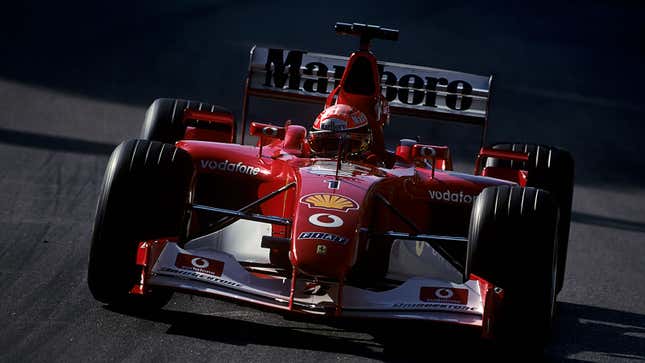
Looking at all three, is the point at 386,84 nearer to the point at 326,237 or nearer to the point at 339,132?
the point at 339,132

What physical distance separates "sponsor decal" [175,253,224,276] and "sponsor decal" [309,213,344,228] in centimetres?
66

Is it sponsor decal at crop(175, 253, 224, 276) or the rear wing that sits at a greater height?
the rear wing

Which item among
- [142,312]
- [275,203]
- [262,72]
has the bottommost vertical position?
[142,312]

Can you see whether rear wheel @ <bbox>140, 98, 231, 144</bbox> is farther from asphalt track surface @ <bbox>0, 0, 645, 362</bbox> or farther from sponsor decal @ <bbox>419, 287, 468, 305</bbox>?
sponsor decal @ <bbox>419, 287, 468, 305</bbox>

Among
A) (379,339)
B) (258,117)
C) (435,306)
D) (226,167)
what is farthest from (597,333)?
(258,117)

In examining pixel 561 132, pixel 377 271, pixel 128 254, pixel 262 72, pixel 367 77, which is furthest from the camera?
pixel 561 132

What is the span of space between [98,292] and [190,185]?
958mm

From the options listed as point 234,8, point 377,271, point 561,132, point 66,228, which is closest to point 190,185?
point 377,271

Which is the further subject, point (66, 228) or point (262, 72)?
point (262, 72)

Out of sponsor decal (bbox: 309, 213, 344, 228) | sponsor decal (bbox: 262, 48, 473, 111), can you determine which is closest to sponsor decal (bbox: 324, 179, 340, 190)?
sponsor decal (bbox: 309, 213, 344, 228)

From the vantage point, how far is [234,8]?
24.8 metres

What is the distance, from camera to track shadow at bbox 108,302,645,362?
6797mm

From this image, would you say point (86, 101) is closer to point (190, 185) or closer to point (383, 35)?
point (383, 35)

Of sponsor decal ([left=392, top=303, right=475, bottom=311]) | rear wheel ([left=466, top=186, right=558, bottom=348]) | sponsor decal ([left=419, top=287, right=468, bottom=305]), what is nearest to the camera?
rear wheel ([left=466, top=186, right=558, bottom=348])
